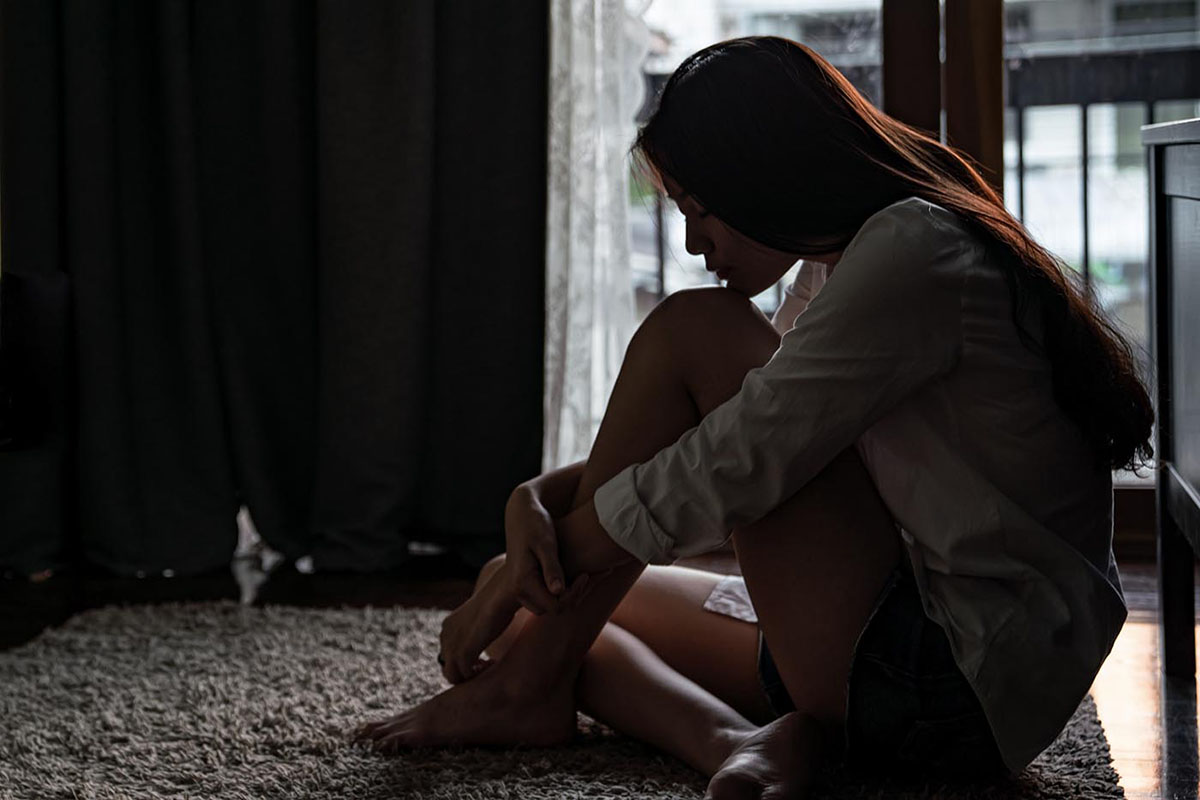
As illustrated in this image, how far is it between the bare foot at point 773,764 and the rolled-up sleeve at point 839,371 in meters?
0.22

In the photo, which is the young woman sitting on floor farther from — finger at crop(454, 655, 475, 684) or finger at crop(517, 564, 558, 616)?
finger at crop(454, 655, 475, 684)

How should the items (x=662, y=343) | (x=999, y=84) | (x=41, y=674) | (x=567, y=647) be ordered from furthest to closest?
(x=999, y=84) < (x=41, y=674) < (x=567, y=647) < (x=662, y=343)

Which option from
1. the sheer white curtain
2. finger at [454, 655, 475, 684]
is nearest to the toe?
finger at [454, 655, 475, 684]

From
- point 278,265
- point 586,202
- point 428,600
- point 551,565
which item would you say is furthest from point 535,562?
point 278,265

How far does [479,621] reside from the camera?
4.66 ft

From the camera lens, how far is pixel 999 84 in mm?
2393

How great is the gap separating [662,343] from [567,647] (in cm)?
36

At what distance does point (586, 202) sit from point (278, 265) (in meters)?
0.60

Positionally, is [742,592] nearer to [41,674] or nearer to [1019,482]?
[1019,482]

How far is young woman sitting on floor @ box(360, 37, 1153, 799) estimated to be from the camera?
1185 mm

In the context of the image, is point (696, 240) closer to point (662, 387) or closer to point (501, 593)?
point (662, 387)

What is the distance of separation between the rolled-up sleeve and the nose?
179 mm

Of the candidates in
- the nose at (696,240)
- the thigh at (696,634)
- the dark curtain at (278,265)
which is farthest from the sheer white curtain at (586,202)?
the nose at (696,240)

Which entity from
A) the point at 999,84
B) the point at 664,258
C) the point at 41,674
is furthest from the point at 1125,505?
the point at 41,674
